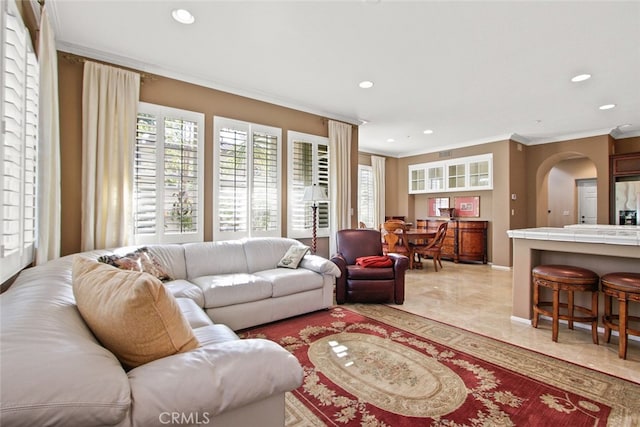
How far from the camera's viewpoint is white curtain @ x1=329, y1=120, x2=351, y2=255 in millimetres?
4895

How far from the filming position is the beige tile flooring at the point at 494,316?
2.37m

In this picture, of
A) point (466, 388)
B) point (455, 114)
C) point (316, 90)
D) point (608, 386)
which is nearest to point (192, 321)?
point (466, 388)

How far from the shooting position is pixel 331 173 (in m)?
4.90

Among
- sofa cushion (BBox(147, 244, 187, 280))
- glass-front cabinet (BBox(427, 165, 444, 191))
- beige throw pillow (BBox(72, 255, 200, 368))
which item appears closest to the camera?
beige throw pillow (BBox(72, 255, 200, 368))

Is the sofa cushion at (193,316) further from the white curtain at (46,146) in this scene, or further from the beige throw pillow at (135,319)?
the white curtain at (46,146)

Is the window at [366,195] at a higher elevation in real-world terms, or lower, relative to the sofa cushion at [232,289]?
higher

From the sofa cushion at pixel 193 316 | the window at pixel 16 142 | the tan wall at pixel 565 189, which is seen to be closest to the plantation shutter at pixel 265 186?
the sofa cushion at pixel 193 316

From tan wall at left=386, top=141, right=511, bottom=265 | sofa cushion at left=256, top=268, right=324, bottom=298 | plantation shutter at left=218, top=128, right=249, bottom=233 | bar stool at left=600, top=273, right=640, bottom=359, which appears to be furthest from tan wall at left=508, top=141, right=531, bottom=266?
plantation shutter at left=218, top=128, right=249, bottom=233

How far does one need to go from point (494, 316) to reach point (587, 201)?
6.97 m

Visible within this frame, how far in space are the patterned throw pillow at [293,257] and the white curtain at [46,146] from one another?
2.13 meters

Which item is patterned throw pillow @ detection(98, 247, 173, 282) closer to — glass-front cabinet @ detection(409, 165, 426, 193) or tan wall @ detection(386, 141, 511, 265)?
tan wall @ detection(386, 141, 511, 265)

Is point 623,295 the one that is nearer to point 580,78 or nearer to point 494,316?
point 494,316

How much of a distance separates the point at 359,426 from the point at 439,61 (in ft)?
11.0

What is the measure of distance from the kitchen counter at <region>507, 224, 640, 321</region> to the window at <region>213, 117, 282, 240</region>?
2.98m
